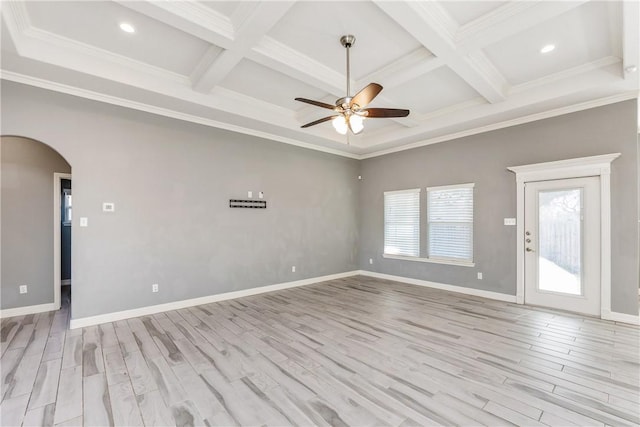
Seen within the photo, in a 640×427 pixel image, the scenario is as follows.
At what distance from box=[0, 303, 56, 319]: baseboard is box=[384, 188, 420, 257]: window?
20.8 ft

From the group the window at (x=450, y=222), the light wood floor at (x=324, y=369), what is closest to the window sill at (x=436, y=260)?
the window at (x=450, y=222)

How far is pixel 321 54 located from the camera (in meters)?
3.51

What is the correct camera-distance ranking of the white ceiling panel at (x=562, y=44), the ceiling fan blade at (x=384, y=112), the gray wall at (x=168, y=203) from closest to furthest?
the white ceiling panel at (x=562, y=44) → the ceiling fan blade at (x=384, y=112) → the gray wall at (x=168, y=203)

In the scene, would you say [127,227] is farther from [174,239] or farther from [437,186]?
[437,186]

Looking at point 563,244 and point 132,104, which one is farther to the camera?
point 563,244

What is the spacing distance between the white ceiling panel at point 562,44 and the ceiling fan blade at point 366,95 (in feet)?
5.76

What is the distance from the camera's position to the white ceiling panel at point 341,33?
2.79 meters

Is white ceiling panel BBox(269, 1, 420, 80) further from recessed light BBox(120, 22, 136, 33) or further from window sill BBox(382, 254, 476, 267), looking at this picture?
window sill BBox(382, 254, 476, 267)

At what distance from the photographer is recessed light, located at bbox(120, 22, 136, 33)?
2969mm

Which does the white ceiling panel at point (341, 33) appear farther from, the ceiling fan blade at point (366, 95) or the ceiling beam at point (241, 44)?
the ceiling fan blade at point (366, 95)

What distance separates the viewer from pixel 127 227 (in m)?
4.15

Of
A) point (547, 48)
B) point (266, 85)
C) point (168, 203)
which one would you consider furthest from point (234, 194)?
point (547, 48)

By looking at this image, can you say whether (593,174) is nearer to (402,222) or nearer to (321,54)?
(402,222)

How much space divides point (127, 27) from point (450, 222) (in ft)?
19.2
